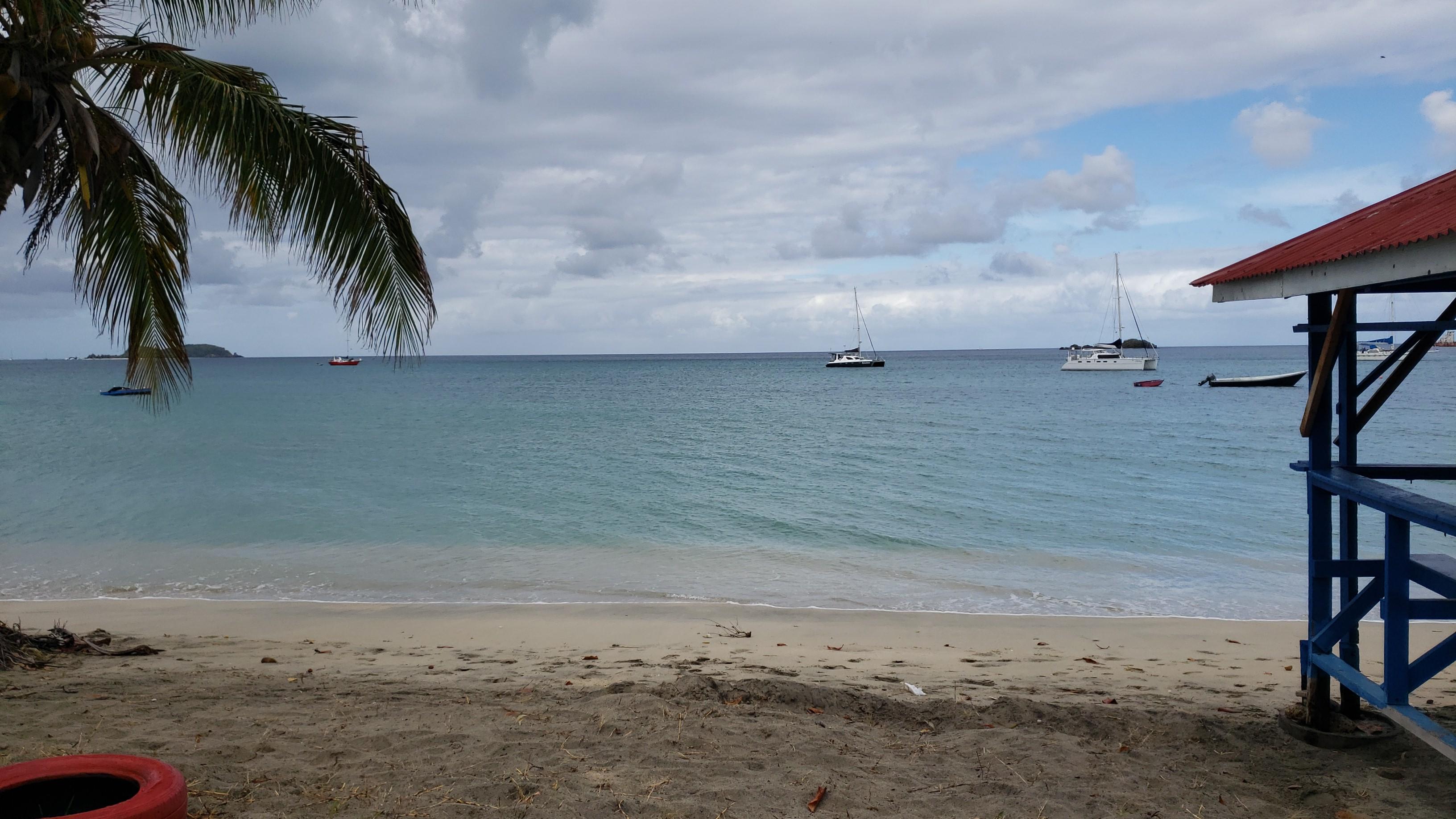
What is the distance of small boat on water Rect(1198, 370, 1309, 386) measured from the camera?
57906mm

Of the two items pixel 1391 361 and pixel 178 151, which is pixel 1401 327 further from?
pixel 178 151

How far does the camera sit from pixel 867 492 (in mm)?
19234

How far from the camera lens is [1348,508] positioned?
5.10 meters

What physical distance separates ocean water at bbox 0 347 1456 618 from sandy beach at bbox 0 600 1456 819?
8.34 feet

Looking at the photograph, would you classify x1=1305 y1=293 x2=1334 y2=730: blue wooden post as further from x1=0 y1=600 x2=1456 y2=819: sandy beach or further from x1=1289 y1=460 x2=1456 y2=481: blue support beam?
x1=0 y1=600 x2=1456 y2=819: sandy beach

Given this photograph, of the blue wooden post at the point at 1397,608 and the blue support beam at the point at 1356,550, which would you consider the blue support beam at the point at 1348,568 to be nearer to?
the blue support beam at the point at 1356,550

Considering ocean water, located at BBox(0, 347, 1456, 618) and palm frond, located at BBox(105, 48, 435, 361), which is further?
ocean water, located at BBox(0, 347, 1456, 618)

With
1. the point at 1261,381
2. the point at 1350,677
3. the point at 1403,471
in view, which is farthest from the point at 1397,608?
the point at 1261,381

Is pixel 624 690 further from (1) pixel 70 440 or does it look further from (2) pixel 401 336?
(1) pixel 70 440

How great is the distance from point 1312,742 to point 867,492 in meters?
14.3

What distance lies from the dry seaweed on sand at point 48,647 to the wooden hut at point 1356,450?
8.30 metres

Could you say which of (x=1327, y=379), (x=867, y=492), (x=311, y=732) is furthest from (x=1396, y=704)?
(x=867, y=492)

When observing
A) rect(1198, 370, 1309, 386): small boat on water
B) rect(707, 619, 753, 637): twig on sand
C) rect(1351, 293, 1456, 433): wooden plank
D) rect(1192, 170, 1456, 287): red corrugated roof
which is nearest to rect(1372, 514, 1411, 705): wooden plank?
rect(1351, 293, 1456, 433): wooden plank

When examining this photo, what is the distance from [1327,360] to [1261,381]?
64.5 m
